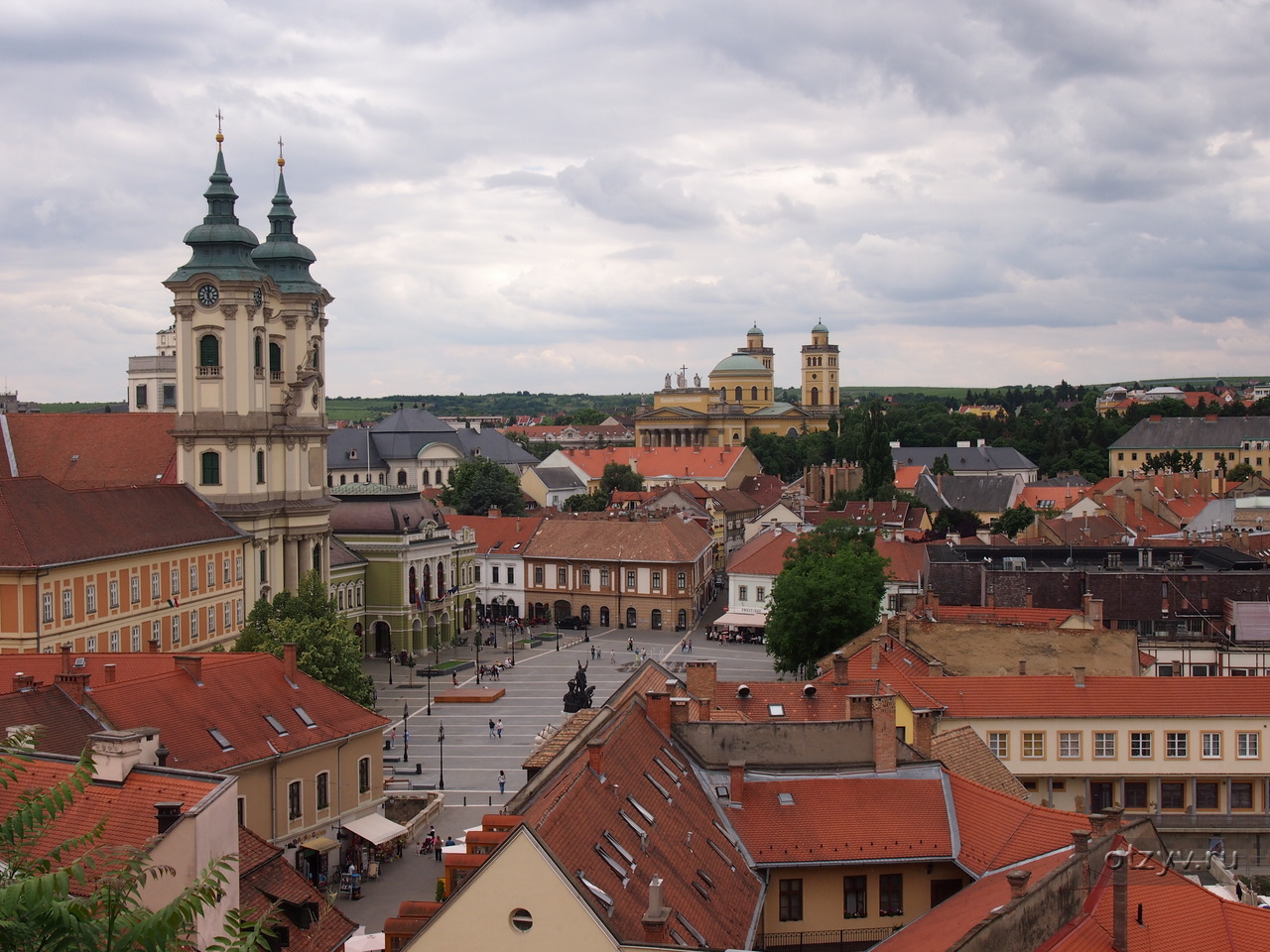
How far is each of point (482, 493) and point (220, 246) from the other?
4985 cm

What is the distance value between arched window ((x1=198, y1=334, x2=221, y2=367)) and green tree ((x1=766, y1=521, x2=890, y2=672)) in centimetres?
2905

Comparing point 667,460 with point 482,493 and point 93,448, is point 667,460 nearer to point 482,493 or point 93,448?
point 482,493

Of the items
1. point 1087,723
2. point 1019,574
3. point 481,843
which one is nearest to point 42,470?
point 1019,574

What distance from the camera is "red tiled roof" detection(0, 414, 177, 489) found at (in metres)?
67.1

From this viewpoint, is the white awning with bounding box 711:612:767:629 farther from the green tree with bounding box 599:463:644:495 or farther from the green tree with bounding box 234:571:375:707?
the green tree with bounding box 599:463:644:495

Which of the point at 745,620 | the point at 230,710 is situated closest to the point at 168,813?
the point at 230,710

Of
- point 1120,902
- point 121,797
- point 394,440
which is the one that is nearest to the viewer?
point 1120,902

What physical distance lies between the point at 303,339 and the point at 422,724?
26073 mm

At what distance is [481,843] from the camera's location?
19578 mm

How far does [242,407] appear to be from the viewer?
67125 mm

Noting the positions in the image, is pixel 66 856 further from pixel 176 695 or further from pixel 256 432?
pixel 256 432

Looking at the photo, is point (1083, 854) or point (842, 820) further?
point (842, 820)

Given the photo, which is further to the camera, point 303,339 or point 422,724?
point 303,339

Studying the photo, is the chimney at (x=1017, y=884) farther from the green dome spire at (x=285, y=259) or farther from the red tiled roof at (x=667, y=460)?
the red tiled roof at (x=667, y=460)
